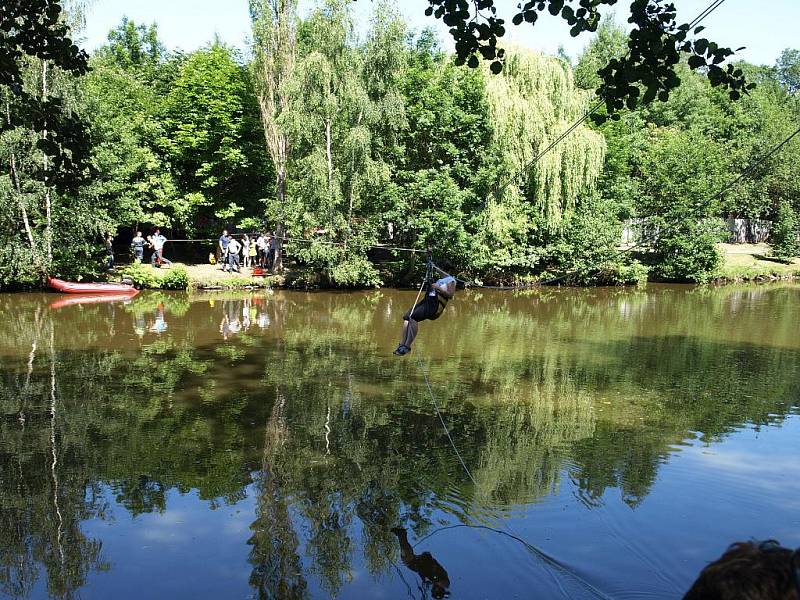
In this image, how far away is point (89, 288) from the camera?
27000 mm

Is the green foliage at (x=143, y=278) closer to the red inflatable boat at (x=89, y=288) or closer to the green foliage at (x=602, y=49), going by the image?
the red inflatable boat at (x=89, y=288)

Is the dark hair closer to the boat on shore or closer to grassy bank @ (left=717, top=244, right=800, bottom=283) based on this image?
the boat on shore

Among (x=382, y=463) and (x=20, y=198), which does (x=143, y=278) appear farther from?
(x=382, y=463)

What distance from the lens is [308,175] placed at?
28484 millimetres

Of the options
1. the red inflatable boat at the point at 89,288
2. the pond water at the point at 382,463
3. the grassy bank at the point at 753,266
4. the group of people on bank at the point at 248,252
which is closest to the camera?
the pond water at the point at 382,463

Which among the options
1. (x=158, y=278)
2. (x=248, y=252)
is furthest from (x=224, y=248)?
(x=158, y=278)

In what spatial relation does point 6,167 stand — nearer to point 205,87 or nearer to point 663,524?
point 205,87

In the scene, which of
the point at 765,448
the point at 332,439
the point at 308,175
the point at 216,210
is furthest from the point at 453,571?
the point at 216,210

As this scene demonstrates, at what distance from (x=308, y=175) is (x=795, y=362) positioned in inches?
713

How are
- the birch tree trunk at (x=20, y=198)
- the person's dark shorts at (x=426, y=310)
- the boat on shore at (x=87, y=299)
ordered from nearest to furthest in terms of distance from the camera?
the person's dark shorts at (x=426, y=310) < the boat on shore at (x=87, y=299) < the birch tree trunk at (x=20, y=198)

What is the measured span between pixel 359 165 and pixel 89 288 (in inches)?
431

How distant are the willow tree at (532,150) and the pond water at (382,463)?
40.4ft

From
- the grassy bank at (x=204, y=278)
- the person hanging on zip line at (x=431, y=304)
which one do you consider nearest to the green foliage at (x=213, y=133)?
the grassy bank at (x=204, y=278)

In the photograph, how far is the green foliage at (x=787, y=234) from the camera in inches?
1654
